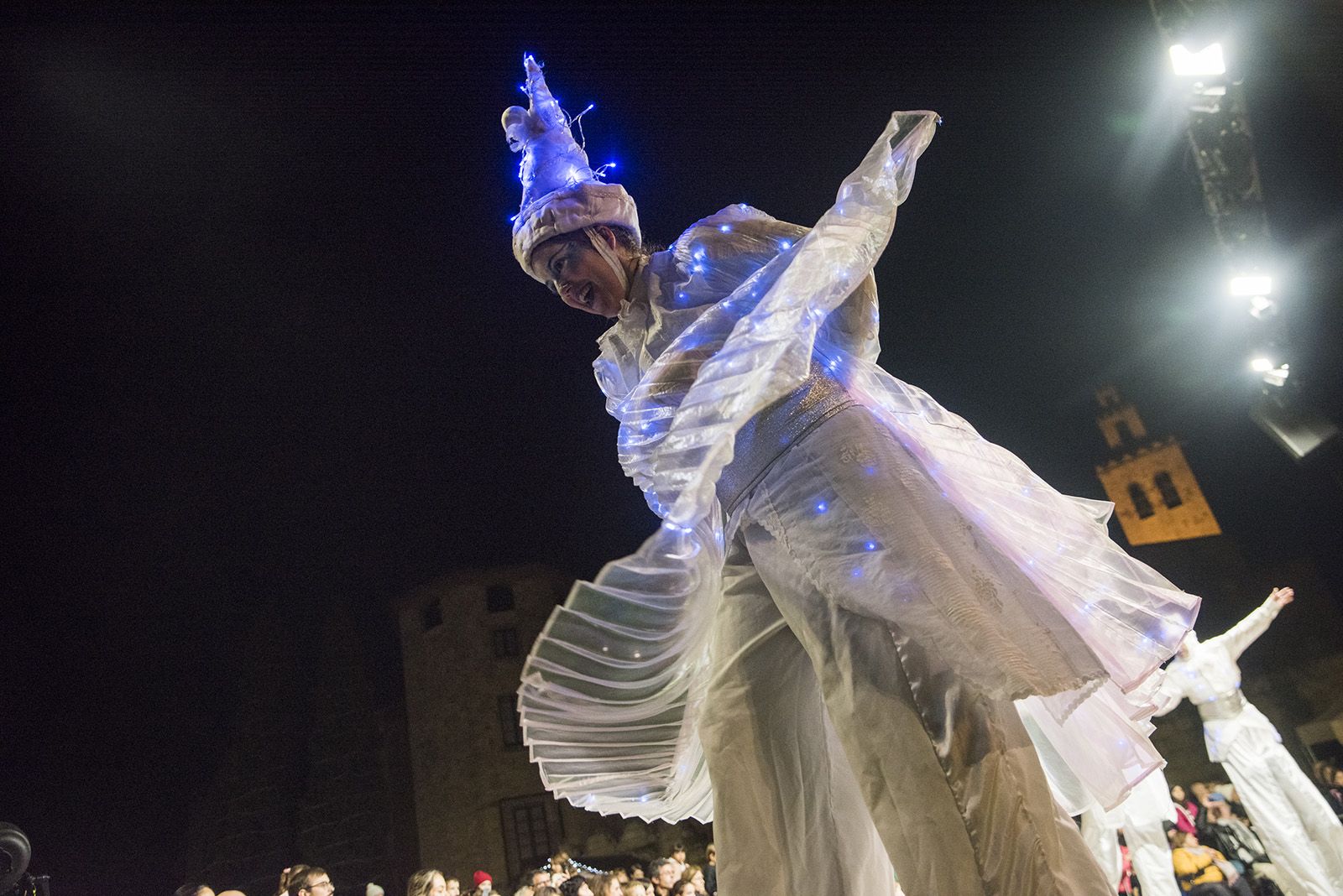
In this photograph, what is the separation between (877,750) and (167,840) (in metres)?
8.84

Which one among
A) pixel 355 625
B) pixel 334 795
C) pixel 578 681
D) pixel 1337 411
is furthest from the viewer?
pixel 334 795

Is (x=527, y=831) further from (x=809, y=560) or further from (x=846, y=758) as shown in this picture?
(x=809, y=560)

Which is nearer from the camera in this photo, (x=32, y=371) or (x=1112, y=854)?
(x=1112, y=854)

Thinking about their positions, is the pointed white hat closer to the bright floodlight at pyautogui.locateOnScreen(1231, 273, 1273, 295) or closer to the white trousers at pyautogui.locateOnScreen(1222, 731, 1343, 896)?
the white trousers at pyautogui.locateOnScreen(1222, 731, 1343, 896)

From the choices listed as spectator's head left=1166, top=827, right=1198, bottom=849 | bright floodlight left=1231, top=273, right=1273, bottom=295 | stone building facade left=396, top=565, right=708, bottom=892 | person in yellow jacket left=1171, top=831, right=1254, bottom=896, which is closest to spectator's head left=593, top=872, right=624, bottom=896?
person in yellow jacket left=1171, top=831, right=1254, bottom=896

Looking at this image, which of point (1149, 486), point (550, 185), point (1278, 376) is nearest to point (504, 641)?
point (1278, 376)

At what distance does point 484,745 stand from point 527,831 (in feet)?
5.52

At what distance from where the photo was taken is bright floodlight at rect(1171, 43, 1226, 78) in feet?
22.5

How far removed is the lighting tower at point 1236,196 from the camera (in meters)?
6.80

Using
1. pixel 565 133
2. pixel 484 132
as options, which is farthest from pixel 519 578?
pixel 565 133

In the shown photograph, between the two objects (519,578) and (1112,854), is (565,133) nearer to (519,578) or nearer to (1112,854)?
(1112,854)

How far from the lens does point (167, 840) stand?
25.3 feet

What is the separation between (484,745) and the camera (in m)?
14.7

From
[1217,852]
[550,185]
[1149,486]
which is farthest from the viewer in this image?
[1149,486]
